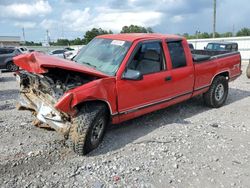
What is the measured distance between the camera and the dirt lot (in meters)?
3.70

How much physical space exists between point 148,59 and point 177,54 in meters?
0.93

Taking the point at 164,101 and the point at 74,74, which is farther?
the point at 164,101

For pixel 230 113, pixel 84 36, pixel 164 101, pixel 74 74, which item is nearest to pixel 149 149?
pixel 164 101

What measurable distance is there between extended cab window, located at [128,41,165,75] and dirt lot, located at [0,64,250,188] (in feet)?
3.94

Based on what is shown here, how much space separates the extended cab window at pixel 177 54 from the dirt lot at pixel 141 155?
4.07 feet

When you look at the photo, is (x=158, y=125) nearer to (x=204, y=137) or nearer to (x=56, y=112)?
(x=204, y=137)

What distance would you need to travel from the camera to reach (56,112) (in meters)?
4.39

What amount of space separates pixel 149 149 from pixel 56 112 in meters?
1.64

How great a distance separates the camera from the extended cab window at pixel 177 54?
5757mm

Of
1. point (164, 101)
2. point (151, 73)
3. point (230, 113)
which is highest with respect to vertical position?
point (151, 73)

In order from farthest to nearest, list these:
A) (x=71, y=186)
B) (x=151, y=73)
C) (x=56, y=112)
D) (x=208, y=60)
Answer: (x=208, y=60), (x=151, y=73), (x=56, y=112), (x=71, y=186)

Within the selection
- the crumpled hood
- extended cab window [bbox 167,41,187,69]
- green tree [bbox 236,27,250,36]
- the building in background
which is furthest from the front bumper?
green tree [bbox 236,27,250,36]

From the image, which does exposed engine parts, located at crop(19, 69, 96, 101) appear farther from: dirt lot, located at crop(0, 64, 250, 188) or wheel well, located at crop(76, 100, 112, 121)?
dirt lot, located at crop(0, 64, 250, 188)

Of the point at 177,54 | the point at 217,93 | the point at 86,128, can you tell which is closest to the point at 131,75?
the point at 86,128
